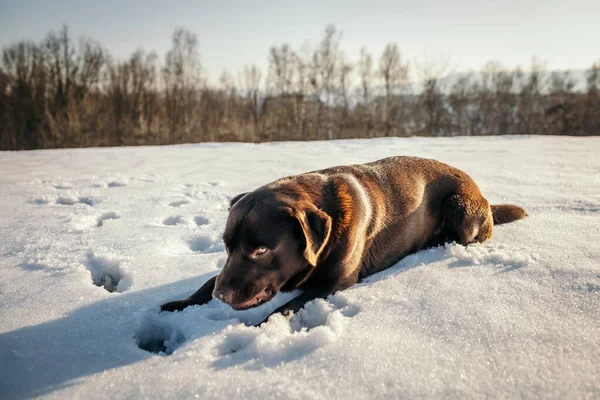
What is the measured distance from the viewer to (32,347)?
1686 millimetres

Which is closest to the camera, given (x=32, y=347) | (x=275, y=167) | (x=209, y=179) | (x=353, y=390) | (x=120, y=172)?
(x=353, y=390)

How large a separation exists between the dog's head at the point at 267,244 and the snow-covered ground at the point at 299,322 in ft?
0.72

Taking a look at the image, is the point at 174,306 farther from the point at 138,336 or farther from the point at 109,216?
the point at 109,216

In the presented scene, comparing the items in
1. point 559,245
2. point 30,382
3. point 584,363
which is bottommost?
point 30,382

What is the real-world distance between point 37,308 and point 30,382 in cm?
71

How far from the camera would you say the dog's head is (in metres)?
1.95

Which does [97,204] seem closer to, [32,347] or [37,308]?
[37,308]

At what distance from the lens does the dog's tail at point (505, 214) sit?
3.41 m

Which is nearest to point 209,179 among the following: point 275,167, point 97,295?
point 275,167

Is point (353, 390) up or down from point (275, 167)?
down

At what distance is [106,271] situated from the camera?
272cm

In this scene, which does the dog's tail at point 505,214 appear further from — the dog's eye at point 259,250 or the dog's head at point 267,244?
the dog's eye at point 259,250

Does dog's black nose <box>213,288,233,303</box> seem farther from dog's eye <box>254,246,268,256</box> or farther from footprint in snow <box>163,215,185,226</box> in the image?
footprint in snow <box>163,215,185,226</box>

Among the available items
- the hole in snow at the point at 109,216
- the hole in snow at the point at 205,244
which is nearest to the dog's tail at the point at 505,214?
the hole in snow at the point at 205,244
